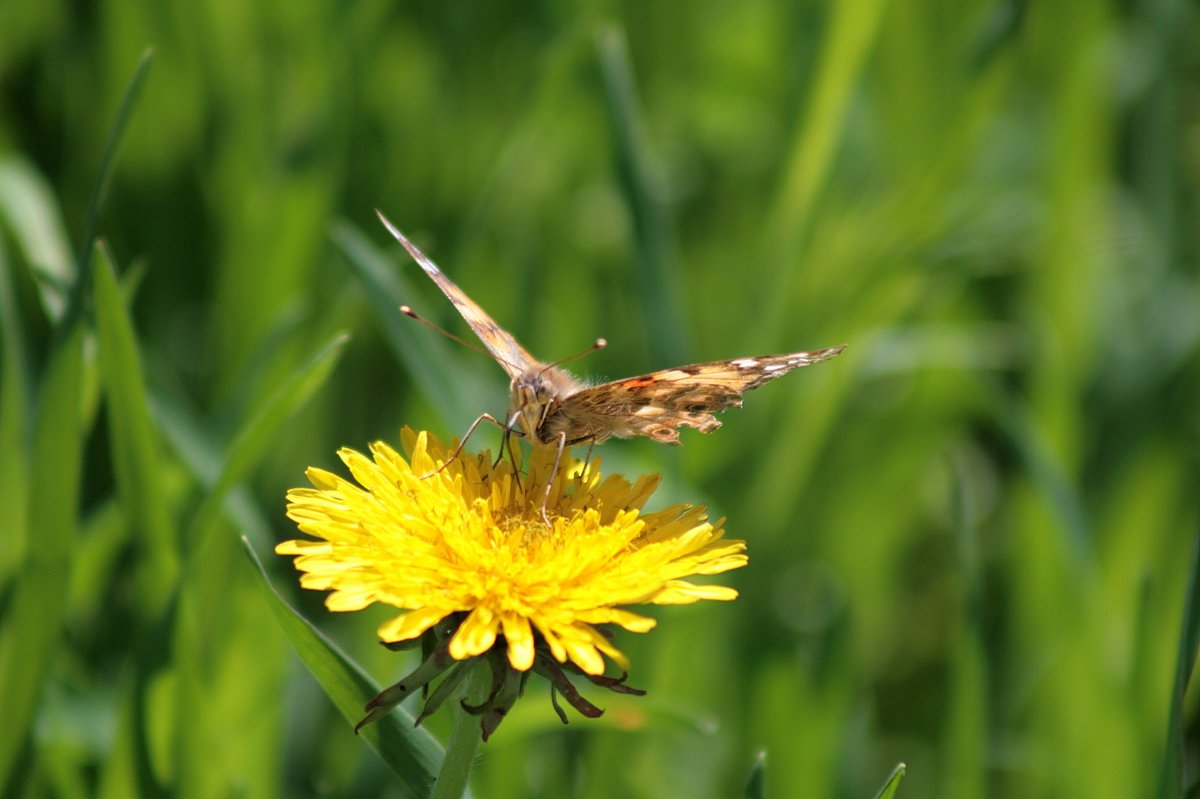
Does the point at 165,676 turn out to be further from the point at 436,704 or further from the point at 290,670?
the point at 436,704

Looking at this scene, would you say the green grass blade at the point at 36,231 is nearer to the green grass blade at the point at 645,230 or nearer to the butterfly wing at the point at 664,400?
the butterfly wing at the point at 664,400

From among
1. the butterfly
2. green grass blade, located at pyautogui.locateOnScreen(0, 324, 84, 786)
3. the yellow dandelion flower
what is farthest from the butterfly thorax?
green grass blade, located at pyautogui.locateOnScreen(0, 324, 84, 786)

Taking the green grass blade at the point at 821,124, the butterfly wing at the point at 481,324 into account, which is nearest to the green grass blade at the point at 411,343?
the butterfly wing at the point at 481,324

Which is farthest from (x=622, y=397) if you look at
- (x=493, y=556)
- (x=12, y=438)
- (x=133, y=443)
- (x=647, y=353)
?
(x=647, y=353)

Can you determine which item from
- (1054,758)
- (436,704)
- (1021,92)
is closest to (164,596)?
(436,704)

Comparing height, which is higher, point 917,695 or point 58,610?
point 58,610
